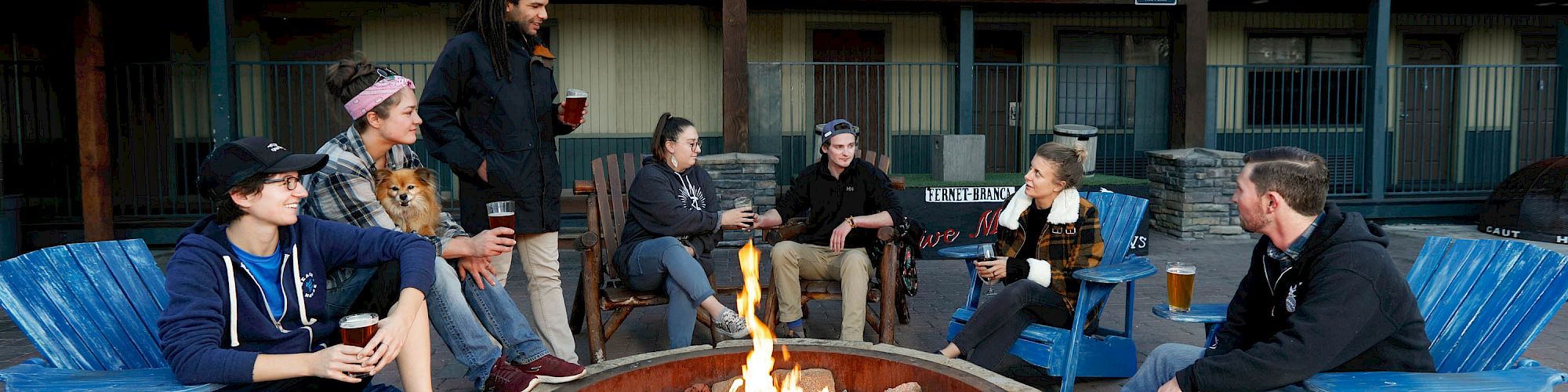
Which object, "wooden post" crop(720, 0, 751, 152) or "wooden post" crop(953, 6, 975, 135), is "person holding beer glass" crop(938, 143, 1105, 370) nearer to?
"wooden post" crop(720, 0, 751, 152)

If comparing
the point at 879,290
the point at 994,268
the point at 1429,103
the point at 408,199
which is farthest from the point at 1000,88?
the point at 408,199

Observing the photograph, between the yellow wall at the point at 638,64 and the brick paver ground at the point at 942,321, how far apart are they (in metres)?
2.94

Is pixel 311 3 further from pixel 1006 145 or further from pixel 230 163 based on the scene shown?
pixel 230 163

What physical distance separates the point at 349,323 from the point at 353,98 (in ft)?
3.85

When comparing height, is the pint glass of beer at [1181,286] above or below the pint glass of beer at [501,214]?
below

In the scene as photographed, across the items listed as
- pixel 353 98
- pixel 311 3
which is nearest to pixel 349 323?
pixel 353 98

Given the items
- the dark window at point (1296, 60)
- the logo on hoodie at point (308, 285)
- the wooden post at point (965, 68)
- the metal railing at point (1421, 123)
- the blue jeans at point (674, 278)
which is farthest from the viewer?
the dark window at point (1296, 60)

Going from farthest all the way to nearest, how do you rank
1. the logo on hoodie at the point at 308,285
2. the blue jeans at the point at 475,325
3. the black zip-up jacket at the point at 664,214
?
the black zip-up jacket at the point at 664,214
the blue jeans at the point at 475,325
the logo on hoodie at the point at 308,285

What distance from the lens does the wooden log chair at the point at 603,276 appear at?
4254mm

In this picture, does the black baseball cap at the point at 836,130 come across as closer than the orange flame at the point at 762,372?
No

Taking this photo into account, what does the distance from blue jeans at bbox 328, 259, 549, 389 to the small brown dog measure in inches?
7.0

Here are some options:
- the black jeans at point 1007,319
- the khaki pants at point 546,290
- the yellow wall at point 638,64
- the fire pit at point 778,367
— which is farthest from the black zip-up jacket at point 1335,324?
the yellow wall at point 638,64

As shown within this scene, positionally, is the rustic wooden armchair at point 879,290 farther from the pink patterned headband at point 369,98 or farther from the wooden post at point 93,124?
the wooden post at point 93,124

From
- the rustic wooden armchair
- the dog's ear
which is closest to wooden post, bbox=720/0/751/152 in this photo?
the rustic wooden armchair
